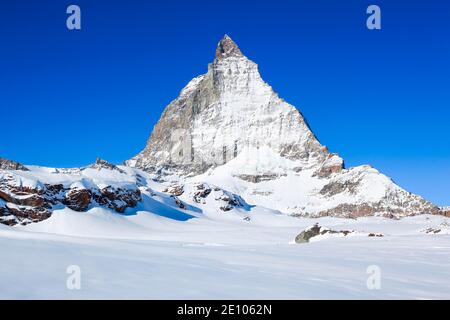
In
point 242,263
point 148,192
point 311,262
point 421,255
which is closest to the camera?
point 242,263

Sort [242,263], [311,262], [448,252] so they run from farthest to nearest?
[448,252]
[311,262]
[242,263]

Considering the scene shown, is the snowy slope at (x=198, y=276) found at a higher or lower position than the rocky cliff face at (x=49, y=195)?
lower

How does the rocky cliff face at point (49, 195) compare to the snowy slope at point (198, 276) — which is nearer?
the snowy slope at point (198, 276)

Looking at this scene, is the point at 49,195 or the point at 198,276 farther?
the point at 49,195

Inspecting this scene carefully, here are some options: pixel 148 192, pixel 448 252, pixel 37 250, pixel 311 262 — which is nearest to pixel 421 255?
pixel 448 252

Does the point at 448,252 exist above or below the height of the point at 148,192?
below

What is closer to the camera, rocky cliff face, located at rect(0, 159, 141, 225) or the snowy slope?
the snowy slope

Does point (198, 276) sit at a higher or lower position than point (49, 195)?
lower

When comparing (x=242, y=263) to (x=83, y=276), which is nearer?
(x=83, y=276)

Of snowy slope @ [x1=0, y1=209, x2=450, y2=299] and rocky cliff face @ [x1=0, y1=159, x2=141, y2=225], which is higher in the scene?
rocky cliff face @ [x1=0, y1=159, x2=141, y2=225]
